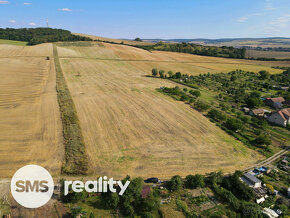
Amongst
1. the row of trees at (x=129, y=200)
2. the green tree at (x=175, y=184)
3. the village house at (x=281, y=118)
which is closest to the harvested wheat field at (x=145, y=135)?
the green tree at (x=175, y=184)

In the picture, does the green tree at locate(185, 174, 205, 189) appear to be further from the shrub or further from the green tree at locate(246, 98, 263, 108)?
the green tree at locate(246, 98, 263, 108)

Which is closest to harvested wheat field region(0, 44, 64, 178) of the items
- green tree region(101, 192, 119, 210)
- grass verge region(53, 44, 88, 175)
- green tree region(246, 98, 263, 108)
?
grass verge region(53, 44, 88, 175)

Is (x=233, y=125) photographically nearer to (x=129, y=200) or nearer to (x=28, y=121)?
(x=129, y=200)

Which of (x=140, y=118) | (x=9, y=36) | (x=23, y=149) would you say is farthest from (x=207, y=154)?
(x=9, y=36)

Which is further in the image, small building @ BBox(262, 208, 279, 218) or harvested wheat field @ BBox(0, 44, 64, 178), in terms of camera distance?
harvested wheat field @ BBox(0, 44, 64, 178)

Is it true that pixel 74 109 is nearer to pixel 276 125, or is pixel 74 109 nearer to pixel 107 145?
pixel 107 145

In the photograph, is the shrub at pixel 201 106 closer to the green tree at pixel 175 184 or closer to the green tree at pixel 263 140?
the green tree at pixel 263 140
